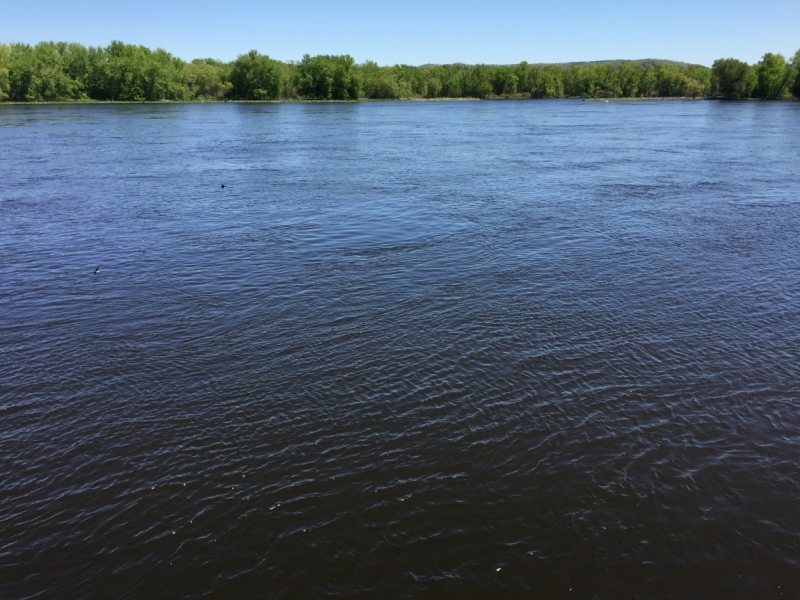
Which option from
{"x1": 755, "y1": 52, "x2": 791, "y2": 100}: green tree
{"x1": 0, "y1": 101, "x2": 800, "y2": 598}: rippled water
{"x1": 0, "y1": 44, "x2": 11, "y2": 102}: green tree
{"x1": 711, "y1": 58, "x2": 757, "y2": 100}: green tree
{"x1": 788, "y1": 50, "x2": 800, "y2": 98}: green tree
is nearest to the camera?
{"x1": 0, "y1": 101, "x2": 800, "y2": 598}: rippled water

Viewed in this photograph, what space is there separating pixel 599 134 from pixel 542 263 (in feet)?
218

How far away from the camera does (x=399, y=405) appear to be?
13.8 metres

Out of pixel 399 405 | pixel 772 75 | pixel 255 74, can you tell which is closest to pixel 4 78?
pixel 255 74

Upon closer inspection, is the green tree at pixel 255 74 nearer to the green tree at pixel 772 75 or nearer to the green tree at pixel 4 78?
the green tree at pixel 4 78

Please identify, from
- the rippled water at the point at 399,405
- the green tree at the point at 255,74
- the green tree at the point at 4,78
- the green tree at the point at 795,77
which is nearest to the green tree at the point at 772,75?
the green tree at the point at 795,77

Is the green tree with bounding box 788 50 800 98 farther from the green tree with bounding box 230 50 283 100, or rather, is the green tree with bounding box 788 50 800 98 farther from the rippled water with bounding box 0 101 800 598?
the rippled water with bounding box 0 101 800 598

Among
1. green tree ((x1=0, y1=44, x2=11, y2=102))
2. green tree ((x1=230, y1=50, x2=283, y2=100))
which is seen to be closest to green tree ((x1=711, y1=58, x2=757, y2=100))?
green tree ((x1=230, y1=50, x2=283, y2=100))

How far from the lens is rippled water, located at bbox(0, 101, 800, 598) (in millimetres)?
9555

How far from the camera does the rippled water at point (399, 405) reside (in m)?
9.55

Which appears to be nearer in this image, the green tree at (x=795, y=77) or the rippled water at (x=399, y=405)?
the rippled water at (x=399, y=405)

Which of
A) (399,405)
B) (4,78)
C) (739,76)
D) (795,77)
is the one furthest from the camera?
(739,76)

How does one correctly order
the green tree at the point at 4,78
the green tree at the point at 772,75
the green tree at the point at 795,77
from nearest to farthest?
the green tree at the point at 4,78 → the green tree at the point at 795,77 → the green tree at the point at 772,75

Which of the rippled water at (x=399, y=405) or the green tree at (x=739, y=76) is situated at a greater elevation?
the green tree at (x=739, y=76)

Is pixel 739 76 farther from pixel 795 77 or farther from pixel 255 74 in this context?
pixel 255 74
